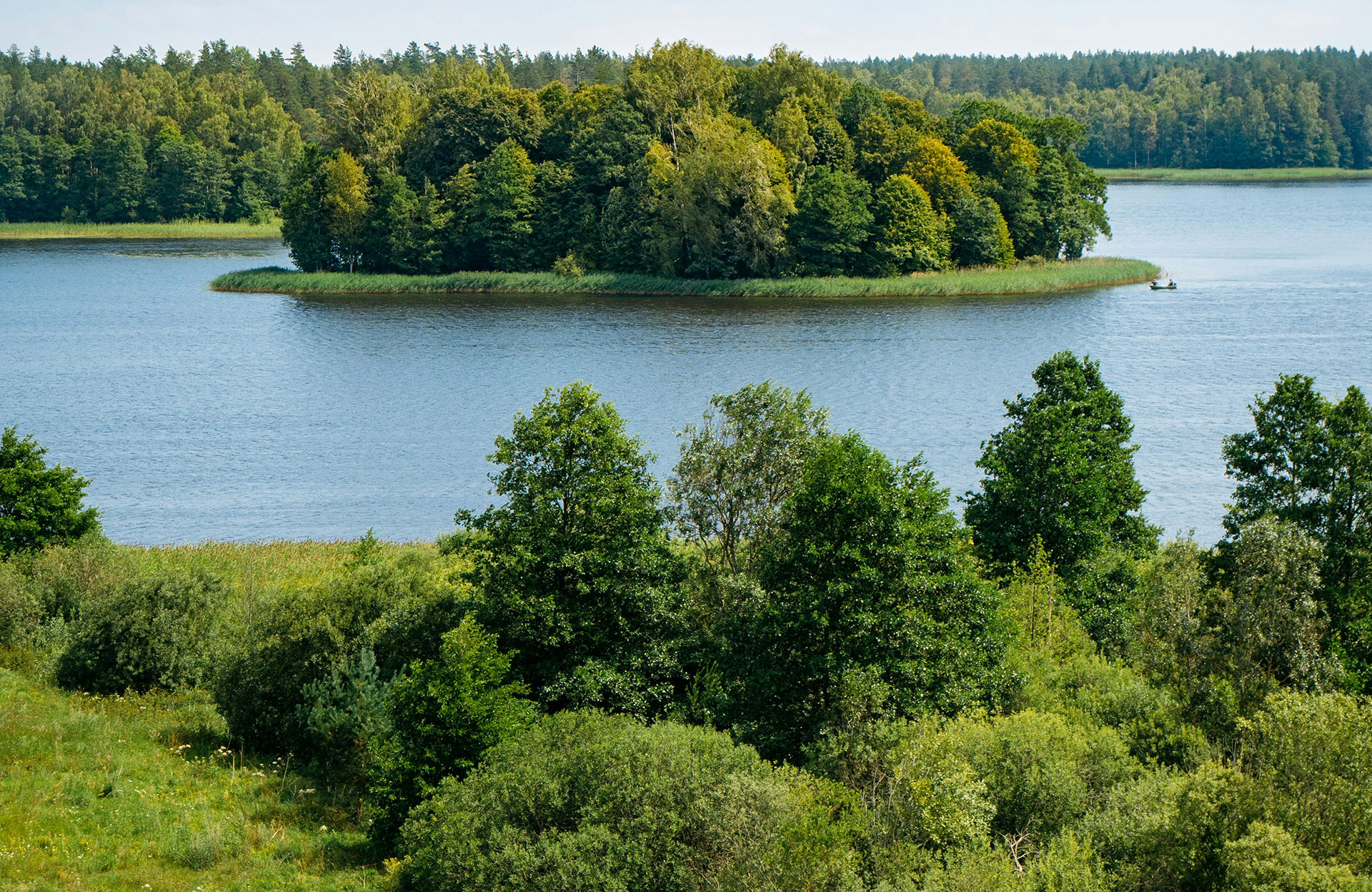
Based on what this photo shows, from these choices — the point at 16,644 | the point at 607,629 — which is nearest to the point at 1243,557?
the point at 607,629

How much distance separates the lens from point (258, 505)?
50812 millimetres

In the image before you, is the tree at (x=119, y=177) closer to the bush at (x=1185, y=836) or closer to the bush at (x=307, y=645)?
the bush at (x=307, y=645)

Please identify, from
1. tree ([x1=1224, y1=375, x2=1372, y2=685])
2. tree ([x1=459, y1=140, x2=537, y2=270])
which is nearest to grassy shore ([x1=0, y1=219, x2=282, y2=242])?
tree ([x1=459, y1=140, x2=537, y2=270])

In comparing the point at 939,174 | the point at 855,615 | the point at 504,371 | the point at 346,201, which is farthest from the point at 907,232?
the point at 855,615

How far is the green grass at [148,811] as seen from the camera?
20344 mm

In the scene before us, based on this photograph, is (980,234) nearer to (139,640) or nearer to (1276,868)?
(139,640)

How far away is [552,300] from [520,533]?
78.4m

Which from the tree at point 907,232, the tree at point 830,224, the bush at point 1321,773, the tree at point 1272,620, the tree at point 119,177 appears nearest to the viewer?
the bush at point 1321,773

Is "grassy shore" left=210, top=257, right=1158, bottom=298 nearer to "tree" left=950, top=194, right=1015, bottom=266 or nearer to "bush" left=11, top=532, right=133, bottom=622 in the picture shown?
"tree" left=950, top=194, right=1015, bottom=266

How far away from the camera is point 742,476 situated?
1205 inches

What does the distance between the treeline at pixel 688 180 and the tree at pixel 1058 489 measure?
6987cm

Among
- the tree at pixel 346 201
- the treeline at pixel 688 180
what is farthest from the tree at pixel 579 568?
the tree at pixel 346 201

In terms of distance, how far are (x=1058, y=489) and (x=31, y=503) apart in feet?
94.5

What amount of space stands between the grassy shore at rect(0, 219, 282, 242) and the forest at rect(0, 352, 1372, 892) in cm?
14114
